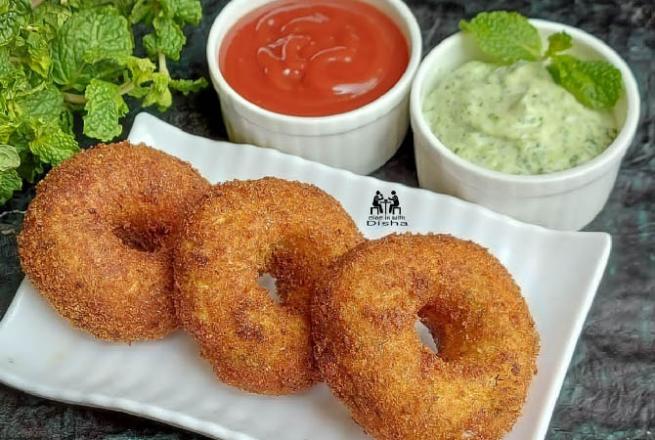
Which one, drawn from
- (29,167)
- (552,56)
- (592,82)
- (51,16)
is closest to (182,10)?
(51,16)

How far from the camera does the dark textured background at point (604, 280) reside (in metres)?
3.34

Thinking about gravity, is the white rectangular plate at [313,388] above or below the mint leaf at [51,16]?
below

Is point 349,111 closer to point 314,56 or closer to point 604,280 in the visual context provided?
point 314,56

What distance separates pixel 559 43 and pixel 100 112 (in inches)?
69.2

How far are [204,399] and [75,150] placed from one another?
1.08 metres

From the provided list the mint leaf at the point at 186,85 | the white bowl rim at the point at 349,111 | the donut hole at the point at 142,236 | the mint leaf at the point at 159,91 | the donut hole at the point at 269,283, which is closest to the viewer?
the donut hole at the point at 269,283

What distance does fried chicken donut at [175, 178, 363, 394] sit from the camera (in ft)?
9.85

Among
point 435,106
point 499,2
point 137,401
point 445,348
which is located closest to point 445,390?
point 445,348

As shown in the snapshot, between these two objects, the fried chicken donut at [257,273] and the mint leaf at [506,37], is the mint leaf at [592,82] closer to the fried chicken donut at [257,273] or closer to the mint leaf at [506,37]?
the mint leaf at [506,37]

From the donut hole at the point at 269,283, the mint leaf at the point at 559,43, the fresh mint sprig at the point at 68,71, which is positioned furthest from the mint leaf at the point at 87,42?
the mint leaf at the point at 559,43

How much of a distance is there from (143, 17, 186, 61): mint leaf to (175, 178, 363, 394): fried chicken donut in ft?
2.80

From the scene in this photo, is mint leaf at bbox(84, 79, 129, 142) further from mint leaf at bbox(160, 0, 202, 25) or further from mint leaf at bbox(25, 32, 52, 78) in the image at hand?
mint leaf at bbox(160, 0, 202, 25)

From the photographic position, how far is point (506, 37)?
3.72 metres

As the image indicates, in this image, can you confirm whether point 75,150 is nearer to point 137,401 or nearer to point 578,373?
point 137,401
